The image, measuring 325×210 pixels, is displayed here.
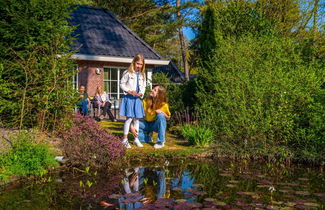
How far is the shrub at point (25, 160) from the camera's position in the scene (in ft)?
17.2

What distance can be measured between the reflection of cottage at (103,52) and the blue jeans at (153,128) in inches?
245

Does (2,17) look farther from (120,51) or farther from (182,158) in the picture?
(120,51)

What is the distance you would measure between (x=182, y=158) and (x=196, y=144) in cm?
97

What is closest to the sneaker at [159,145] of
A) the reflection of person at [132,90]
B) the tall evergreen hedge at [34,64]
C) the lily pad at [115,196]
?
the reflection of person at [132,90]

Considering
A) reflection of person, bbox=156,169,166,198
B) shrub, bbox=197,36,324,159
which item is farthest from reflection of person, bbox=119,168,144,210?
shrub, bbox=197,36,324,159

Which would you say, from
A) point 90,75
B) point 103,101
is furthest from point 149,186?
point 90,75

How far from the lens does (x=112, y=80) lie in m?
15.1

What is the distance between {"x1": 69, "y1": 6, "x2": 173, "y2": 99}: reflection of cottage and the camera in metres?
14.2

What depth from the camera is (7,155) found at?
5.55 m

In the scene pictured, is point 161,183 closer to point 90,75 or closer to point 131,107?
point 131,107

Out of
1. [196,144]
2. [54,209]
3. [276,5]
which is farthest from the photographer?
[276,5]

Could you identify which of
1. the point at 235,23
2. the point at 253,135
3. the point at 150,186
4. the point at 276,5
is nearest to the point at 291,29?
the point at 276,5

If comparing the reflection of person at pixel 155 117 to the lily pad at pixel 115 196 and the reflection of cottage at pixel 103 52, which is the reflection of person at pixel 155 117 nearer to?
the lily pad at pixel 115 196

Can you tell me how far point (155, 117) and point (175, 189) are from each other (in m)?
3.50
